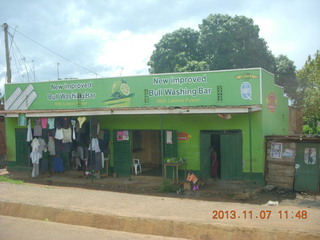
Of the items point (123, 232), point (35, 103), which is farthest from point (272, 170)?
point (35, 103)

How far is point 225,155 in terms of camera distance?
1262 cm

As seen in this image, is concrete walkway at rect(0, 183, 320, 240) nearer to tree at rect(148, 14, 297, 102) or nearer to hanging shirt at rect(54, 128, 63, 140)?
hanging shirt at rect(54, 128, 63, 140)

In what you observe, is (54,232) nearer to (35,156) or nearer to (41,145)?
(35,156)

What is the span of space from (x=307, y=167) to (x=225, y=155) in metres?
2.80

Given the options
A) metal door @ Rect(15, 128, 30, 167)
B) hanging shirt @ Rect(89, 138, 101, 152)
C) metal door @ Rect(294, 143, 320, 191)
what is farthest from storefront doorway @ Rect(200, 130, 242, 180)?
metal door @ Rect(15, 128, 30, 167)

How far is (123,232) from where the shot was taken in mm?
7699

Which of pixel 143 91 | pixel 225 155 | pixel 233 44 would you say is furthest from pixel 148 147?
pixel 233 44

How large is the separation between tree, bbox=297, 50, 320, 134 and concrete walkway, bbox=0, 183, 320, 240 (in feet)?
47.7

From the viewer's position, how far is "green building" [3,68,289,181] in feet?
40.4

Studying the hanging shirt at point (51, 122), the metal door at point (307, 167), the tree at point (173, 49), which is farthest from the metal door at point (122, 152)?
the tree at point (173, 49)

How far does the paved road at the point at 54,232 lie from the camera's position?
23.2ft

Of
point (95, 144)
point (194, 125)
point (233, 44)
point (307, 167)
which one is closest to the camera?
point (307, 167)

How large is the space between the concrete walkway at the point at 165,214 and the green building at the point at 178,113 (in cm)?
223

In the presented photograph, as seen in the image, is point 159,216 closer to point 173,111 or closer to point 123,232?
point 123,232
